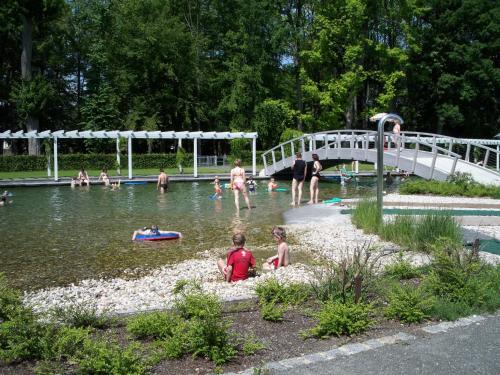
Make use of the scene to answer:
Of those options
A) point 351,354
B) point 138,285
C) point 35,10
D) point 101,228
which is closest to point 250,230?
point 101,228

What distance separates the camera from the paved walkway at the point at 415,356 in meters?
4.29

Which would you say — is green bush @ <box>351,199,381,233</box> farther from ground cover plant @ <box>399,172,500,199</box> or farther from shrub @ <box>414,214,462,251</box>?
ground cover plant @ <box>399,172,500,199</box>

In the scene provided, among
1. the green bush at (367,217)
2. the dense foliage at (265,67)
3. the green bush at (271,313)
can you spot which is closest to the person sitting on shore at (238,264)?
the green bush at (271,313)

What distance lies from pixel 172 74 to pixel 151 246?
37.3 meters

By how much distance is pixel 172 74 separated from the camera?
4703 cm

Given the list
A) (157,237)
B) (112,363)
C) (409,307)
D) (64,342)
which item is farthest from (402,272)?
(157,237)

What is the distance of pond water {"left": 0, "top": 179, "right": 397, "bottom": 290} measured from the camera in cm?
1006

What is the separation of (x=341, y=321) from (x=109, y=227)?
35.1ft

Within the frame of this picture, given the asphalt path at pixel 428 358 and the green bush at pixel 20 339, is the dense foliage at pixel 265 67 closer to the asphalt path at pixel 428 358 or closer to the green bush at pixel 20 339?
the asphalt path at pixel 428 358

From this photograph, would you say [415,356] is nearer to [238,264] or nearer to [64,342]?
[64,342]

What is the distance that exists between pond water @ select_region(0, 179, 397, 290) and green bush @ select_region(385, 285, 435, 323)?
5.54m

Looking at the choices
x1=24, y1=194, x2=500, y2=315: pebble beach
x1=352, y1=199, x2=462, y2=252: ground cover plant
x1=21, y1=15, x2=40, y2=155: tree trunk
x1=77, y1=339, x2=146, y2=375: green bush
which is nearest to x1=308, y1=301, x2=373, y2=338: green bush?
x1=24, y1=194, x2=500, y2=315: pebble beach

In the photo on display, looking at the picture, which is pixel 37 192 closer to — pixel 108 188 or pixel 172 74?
pixel 108 188

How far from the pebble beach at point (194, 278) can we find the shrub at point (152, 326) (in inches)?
27.1
